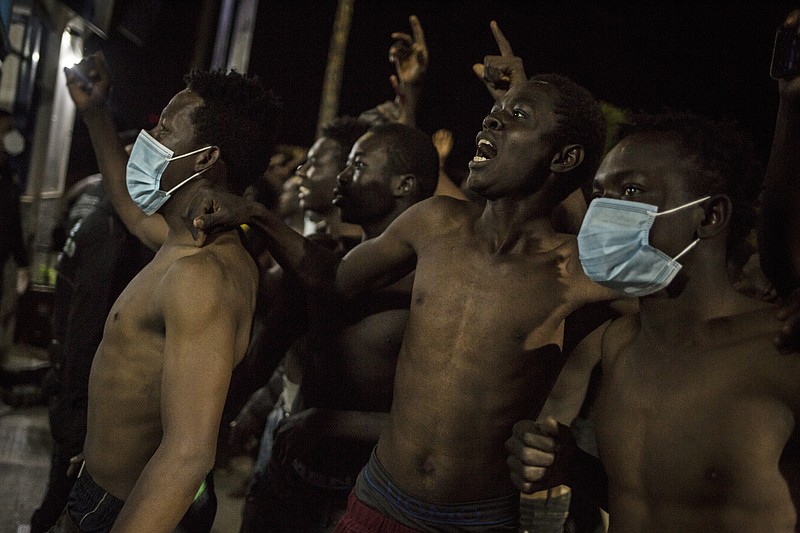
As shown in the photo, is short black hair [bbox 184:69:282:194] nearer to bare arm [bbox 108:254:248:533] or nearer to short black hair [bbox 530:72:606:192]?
bare arm [bbox 108:254:248:533]

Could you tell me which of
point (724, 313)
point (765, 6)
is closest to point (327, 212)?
point (724, 313)

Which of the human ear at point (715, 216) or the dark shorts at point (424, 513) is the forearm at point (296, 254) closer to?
the dark shorts at point (424, 513)

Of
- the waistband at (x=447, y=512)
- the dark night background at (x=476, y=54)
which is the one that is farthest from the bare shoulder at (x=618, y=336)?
the dark night background at (x=476, y=54)

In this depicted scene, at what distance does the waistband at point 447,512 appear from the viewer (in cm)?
266

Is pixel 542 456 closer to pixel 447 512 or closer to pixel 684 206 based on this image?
pixel 447 512

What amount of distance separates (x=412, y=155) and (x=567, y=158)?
1086 mm

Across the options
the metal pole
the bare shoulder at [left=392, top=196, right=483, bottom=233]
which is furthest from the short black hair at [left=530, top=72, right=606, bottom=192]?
the metal pole

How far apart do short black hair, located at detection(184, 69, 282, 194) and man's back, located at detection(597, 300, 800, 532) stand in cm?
140

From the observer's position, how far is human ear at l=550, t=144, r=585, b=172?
9.55 feet

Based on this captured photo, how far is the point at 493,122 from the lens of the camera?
2.90m

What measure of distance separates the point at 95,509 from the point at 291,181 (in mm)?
4662

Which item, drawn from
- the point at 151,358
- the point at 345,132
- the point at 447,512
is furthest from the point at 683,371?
the point at 345,132

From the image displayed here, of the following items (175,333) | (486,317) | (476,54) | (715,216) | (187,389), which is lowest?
(187,389)

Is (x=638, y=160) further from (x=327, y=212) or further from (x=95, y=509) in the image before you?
(x=327, y=212)
